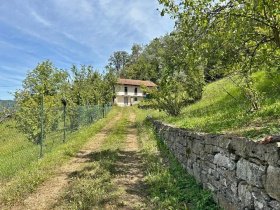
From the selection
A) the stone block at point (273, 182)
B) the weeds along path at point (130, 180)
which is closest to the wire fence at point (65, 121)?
the weeds along path at point (130, 180)

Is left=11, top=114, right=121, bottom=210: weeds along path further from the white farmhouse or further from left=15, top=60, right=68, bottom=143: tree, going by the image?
the white farmhouse

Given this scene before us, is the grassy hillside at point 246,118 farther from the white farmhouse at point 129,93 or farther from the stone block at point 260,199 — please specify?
the white farmhouse at point 129,93

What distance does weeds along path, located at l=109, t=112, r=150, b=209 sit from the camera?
645 centimetres

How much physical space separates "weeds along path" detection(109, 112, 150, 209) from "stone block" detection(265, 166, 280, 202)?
2.93m

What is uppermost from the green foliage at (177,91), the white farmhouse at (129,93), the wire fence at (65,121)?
the white farmhouse at (129,93)

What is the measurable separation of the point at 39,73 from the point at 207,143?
17.8 metres

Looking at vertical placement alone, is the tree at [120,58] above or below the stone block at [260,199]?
above

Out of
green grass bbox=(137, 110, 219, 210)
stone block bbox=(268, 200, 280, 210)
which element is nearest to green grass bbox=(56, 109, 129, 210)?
green grass bbox=(137, 110, 219, 210)

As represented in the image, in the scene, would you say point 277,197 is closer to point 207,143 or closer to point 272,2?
point 207,143

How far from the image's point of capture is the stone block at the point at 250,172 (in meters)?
3.93

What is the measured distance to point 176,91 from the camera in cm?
1883

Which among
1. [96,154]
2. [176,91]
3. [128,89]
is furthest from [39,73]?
[128,89]

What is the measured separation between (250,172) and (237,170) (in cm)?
47

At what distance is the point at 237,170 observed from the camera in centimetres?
468
